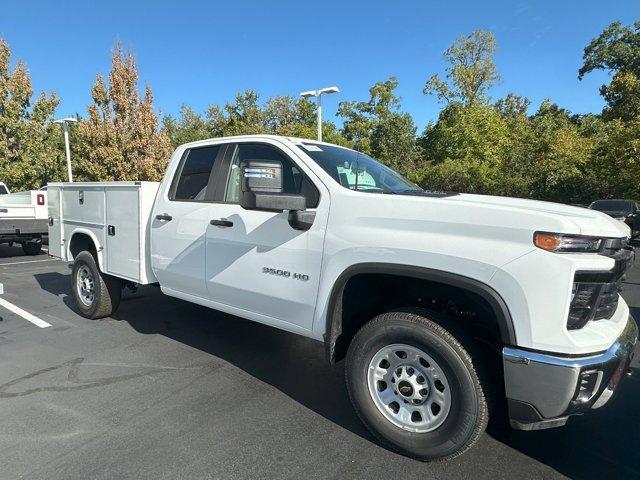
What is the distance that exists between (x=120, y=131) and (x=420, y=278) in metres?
20.3

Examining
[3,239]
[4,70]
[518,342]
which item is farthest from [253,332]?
[4,70]

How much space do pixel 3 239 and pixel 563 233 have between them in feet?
41.0

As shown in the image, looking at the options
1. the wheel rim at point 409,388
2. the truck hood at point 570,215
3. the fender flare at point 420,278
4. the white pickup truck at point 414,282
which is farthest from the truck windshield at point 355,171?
the wheel rim at point 409,388

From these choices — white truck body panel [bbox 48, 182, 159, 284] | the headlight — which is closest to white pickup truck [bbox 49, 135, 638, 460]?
the headlight

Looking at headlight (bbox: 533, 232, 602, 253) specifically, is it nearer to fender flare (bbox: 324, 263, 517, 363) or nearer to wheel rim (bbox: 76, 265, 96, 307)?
fender flare (bbox: 324, 263, 517, 363)

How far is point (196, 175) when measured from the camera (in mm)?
4316

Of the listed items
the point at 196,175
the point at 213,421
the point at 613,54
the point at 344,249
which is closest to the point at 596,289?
the point at 344,249

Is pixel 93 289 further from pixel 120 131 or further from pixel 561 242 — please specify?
pixel 120 131

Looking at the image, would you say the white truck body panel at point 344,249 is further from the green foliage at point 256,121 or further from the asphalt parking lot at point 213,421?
the green foliage at point 256,121

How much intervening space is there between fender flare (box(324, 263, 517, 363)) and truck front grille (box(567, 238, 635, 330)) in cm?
31

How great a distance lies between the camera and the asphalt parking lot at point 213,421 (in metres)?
2.76

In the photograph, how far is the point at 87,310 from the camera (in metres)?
5.83

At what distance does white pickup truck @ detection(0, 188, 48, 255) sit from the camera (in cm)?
1091

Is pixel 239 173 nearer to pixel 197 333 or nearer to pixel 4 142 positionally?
pixel 197 333
